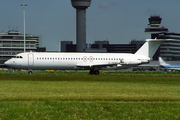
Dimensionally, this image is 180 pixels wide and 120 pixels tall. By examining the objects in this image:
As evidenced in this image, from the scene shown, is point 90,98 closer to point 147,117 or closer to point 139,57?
point 147,117

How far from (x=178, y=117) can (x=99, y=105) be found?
5103mm

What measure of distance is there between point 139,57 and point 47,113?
61.4 m

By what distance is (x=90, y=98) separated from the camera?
85.1 ft

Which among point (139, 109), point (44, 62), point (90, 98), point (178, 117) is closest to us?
point (178, 117)

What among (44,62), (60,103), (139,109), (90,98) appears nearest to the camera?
(139,109)

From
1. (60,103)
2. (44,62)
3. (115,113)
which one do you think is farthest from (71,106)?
(44,62)

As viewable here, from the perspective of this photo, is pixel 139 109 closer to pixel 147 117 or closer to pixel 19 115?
pixel 147 117

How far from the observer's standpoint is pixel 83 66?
74375 mm

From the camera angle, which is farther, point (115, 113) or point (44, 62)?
point (44, 62)

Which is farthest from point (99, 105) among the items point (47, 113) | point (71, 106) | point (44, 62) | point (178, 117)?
point (44, 62)

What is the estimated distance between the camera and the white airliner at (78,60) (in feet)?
235

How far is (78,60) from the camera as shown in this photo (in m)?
74.2

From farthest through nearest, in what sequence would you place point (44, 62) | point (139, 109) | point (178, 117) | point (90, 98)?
1. point (44, 62)
2. point (90, 98)
3. point (139, 109)
4. point (178, 117)

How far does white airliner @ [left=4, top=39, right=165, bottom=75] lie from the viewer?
2817 inches
